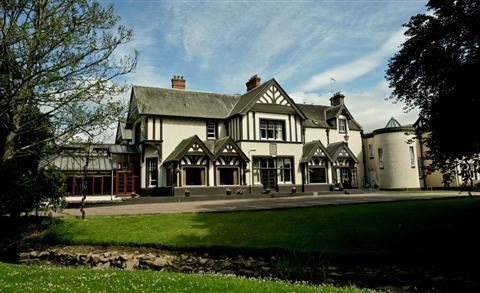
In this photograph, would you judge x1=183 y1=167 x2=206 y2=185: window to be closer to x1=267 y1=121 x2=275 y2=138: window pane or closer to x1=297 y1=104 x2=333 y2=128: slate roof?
x1=267 y1=121 x2=275 y2=138: window pane

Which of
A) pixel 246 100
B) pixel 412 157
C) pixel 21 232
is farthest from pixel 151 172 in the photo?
pixel 412 157

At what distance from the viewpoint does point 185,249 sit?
36.4 feet

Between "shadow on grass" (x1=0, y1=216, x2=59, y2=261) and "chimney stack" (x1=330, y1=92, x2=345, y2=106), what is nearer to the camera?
"shadow on grass" (x1=0, y1=216, x2=59, y2=261)

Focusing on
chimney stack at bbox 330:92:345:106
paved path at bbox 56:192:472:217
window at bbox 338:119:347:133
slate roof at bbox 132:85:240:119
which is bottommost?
paved path at bbox 56:192:472:217

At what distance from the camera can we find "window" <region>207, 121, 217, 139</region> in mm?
32312

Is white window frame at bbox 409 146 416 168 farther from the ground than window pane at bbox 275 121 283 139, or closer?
closer

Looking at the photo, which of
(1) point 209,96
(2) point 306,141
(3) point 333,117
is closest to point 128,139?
(1) point 209,96

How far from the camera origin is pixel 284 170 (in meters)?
32.7

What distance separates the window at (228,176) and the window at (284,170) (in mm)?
4673

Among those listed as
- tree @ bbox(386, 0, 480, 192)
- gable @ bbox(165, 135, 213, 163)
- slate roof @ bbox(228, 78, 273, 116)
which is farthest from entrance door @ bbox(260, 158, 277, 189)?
tree @ bbox(386, 0, 480, 192)

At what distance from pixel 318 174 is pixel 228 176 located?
1038cm

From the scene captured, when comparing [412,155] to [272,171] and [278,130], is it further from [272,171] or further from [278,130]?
[272,171]

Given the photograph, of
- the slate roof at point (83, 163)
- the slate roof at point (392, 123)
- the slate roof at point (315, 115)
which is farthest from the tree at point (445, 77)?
the slate roof at point (392, 123)

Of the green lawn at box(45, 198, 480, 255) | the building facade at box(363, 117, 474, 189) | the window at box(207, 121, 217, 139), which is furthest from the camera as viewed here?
the building facade at box(363, 117, 474, 189)
